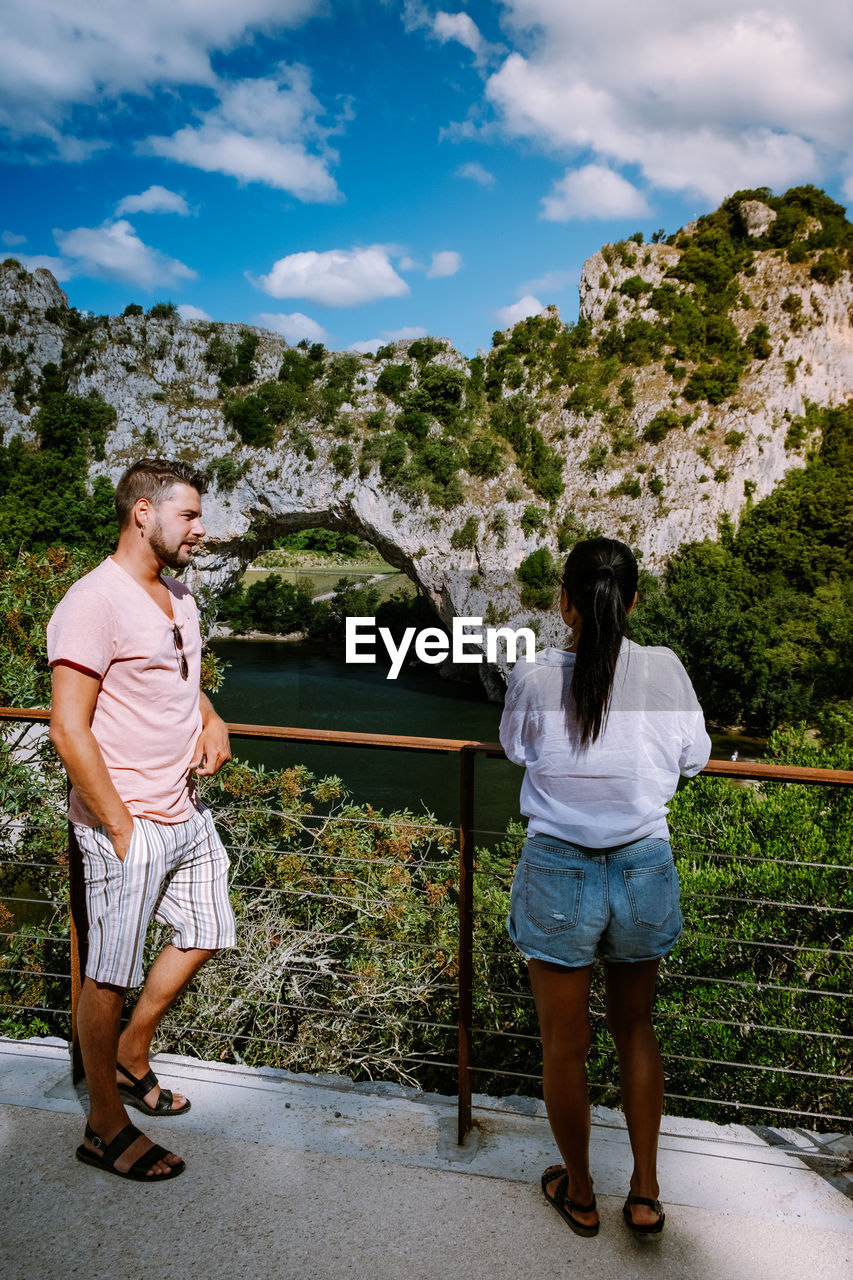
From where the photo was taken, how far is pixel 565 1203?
5.17 feet

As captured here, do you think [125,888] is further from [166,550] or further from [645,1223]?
[645,1223]

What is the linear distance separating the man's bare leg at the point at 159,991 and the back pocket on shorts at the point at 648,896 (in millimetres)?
1010

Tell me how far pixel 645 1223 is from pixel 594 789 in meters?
0.91

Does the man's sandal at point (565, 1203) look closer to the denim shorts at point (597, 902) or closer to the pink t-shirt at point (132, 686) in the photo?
the denim shorts at point (597, 902)

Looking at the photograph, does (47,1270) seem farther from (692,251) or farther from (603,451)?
(692,251)

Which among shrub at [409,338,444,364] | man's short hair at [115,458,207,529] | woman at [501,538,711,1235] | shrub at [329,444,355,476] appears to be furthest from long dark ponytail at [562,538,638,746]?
shrub at [409,338,444,364]

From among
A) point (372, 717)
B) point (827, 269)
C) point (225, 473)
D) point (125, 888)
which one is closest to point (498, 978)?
point (125, 888)

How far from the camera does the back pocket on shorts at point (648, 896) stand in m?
1.37

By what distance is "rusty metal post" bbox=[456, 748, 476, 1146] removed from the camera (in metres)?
1.83

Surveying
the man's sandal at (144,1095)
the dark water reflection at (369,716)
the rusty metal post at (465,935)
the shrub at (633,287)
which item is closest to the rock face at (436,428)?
the shrub at (633,287)

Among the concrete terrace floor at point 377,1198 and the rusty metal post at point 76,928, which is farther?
the rusty metal post at point 76,928

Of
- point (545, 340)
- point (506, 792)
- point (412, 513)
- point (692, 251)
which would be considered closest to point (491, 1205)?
point (506, 792)

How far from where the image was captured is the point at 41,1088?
6.56 ft

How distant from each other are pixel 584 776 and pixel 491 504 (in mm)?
30029
